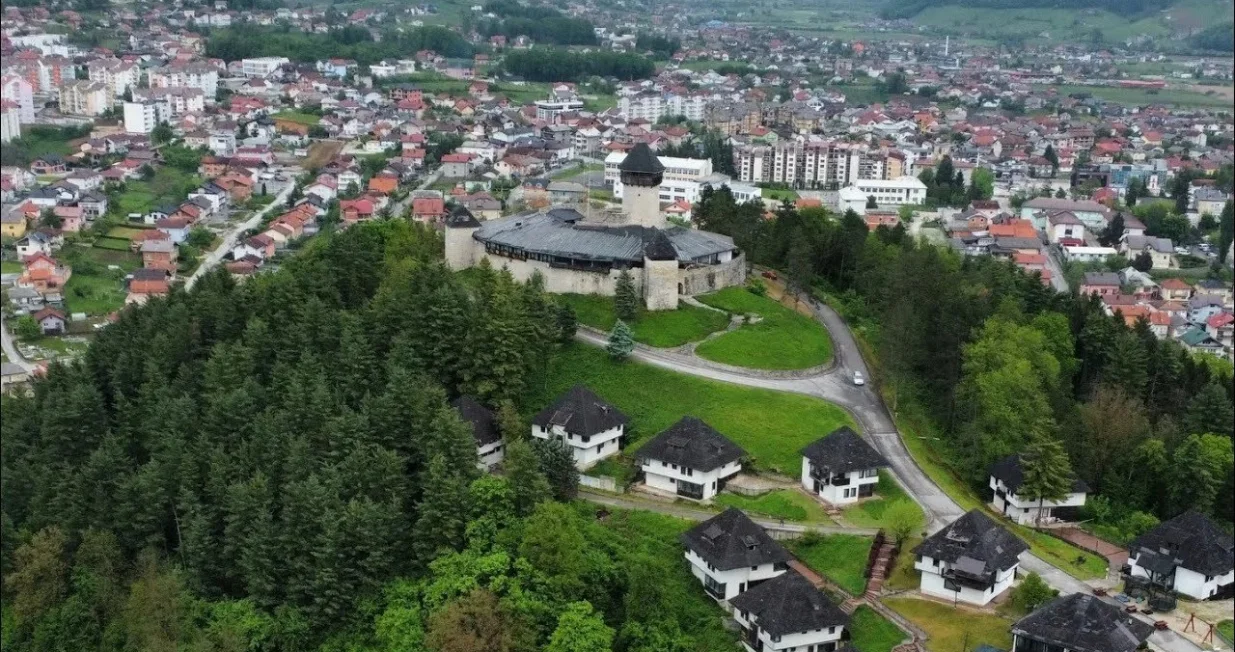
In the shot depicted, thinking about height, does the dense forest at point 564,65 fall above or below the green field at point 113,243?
above

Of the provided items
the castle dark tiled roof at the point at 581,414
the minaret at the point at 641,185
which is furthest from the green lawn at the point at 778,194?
the castle dark tiled roof at the point at 581,414

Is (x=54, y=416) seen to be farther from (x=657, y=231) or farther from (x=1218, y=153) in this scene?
(x=1218, y=153)

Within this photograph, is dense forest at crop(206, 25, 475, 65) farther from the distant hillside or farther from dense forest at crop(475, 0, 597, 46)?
the distant hillside

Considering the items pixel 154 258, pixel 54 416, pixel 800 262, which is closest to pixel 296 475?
pixel 54 416

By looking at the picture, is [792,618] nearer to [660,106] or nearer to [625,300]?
[625,300]

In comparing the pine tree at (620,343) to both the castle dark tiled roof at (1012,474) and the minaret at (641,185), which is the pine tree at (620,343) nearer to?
the minaret at (641,185)

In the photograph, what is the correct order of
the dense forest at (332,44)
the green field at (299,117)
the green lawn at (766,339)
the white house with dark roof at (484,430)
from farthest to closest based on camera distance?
the dense forest at (332,44) → the green field at (299,117) → the green lawn at (766,339) → the white house with dark roof at (484,430)
